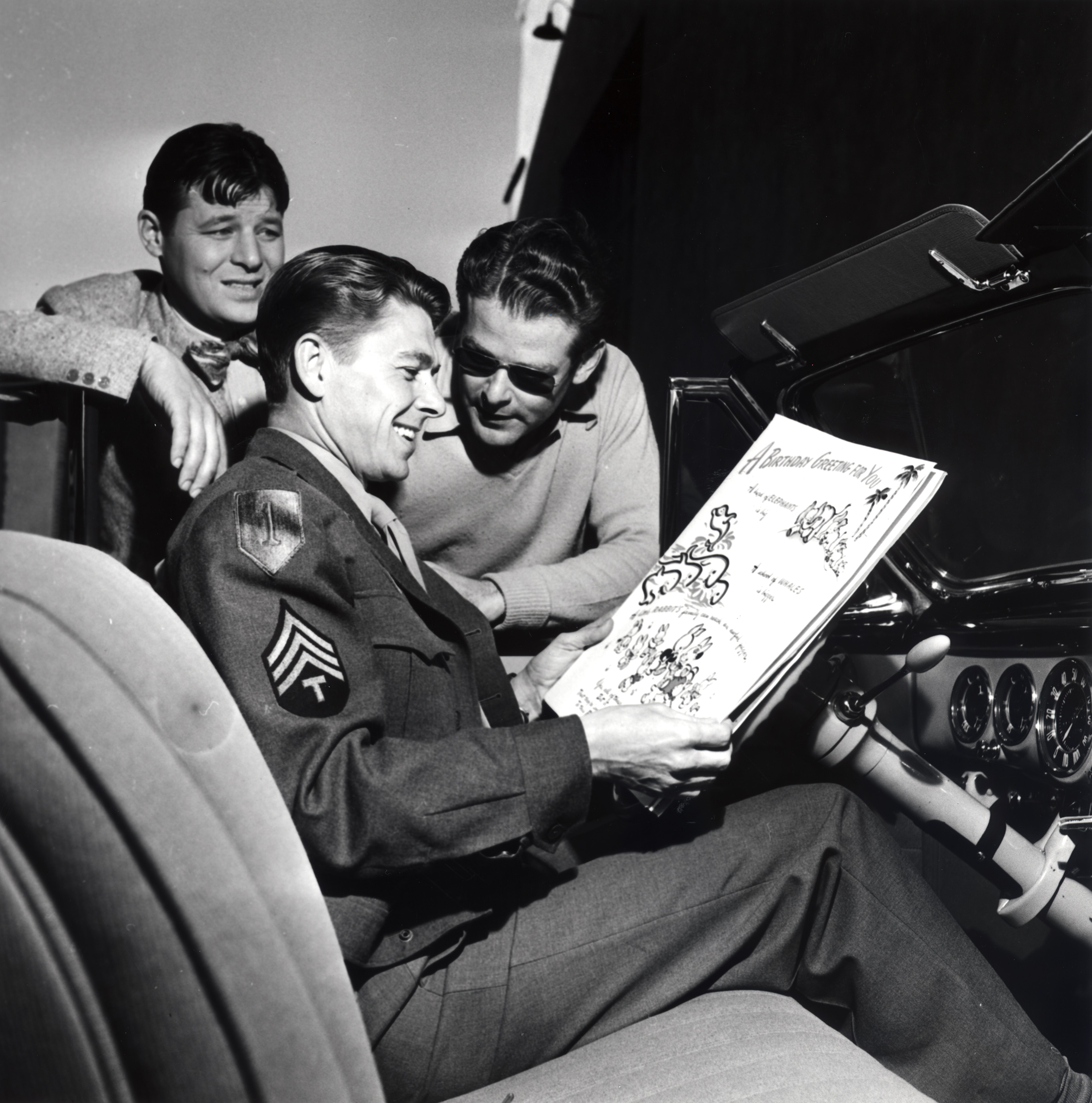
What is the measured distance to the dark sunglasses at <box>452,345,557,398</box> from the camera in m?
1.59

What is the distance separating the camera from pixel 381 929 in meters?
0.92

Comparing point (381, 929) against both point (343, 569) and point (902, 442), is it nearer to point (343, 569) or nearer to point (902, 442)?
point (343, 569)

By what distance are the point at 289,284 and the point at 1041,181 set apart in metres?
0.80

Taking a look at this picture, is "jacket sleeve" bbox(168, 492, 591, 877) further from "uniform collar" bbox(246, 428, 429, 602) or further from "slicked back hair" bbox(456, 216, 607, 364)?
"slicked back hair" bbox(456, 216, 607, 364)

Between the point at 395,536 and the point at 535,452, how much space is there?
545 mm

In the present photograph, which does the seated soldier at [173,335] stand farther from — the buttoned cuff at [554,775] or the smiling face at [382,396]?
the buttoned cuff at [554,775]

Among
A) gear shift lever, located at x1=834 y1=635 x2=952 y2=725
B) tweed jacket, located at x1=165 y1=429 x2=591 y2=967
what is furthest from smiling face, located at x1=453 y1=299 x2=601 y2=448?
gear shift lever, located at x1=834 y1=635 x2=952 y2=725

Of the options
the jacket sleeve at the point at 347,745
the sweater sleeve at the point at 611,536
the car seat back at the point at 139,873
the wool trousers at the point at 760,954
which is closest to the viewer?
the car seat back at the point at 139,873

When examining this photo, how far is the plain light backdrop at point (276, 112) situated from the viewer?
1154mm

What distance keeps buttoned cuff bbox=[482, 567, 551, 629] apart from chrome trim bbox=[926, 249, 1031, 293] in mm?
804

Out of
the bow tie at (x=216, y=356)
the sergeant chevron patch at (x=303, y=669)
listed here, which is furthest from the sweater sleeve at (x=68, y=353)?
the sergeant chevron patch at (x=303, y=669)

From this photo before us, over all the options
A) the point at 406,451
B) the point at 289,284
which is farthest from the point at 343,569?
the point at 289,284

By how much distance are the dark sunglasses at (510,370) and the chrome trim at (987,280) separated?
2.18 feet

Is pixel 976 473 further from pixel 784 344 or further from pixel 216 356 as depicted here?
pixel 216 356
